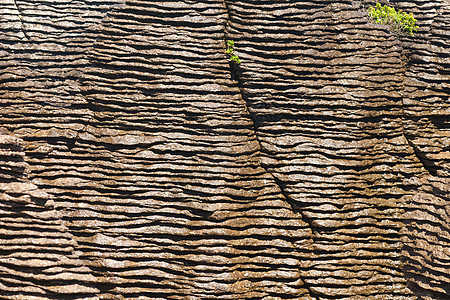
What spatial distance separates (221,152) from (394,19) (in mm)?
4346

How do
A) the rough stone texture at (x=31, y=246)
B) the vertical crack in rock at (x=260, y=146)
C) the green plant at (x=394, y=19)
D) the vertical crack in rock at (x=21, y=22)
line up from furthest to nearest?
the green plant at (x=394, y=19), the vertical crack in rock at (x=21, y=22), the vertical crack in rock at (x=260, y=146), the rough stone texture at (x=31, y=246)

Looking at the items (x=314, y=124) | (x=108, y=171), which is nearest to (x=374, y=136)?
(x=314, y=124)

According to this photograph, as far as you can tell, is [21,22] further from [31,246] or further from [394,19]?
[394,19]

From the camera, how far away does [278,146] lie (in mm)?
6512

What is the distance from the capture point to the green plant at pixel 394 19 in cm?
724

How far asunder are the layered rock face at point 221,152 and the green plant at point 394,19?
0.82 feet

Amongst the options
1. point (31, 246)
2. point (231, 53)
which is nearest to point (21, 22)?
point (231, 53)

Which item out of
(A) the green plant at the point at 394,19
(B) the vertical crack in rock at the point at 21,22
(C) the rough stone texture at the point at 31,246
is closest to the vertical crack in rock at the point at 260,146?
(A) the green plant at the point at 394,19

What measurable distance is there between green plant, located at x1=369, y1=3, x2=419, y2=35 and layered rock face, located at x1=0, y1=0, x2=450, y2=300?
0.25 m

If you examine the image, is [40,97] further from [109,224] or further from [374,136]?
[374,136]

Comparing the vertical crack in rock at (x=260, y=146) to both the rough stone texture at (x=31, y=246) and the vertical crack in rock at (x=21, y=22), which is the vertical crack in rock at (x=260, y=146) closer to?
the rough stone texture at (x=31, y=246)

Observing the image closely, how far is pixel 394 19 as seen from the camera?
23.8ft

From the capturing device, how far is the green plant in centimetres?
724

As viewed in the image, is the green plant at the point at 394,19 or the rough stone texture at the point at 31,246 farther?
the green plant at the point at 394,19
